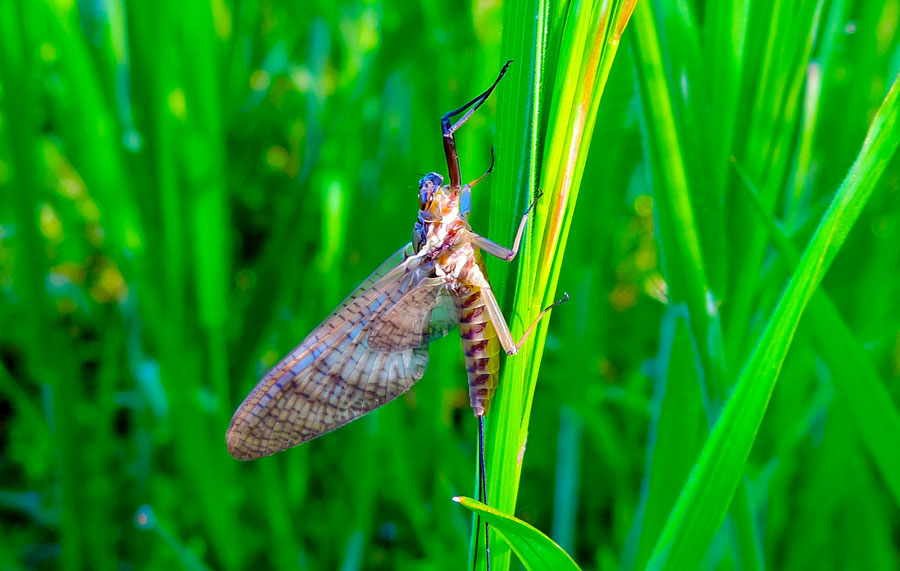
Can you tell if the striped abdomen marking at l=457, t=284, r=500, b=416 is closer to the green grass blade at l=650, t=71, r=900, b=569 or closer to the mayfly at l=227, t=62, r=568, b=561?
the mayfly at l=227, t=62, r=568, b=561

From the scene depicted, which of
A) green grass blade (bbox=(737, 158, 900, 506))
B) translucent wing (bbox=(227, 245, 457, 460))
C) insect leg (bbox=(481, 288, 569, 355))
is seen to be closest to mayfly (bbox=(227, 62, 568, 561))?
translucent wing (bbox=(227, 245, 457, 460))

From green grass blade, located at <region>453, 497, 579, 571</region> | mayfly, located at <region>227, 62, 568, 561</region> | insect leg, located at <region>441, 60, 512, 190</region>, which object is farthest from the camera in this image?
mayfly, located at <region>227, 62, 568, 561</region>

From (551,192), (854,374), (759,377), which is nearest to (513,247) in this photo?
(551,192)

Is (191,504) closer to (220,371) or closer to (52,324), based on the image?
(220,371)

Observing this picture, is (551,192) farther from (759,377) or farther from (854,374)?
(854,374)

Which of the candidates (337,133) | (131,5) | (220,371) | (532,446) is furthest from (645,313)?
(131,5)

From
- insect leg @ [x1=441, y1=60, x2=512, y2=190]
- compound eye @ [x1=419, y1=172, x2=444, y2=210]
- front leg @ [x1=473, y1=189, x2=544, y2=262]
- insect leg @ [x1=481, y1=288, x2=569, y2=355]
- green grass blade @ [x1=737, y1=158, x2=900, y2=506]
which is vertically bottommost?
green grass blade @ [x1=737, y1=158, x2=900, y2=506]
